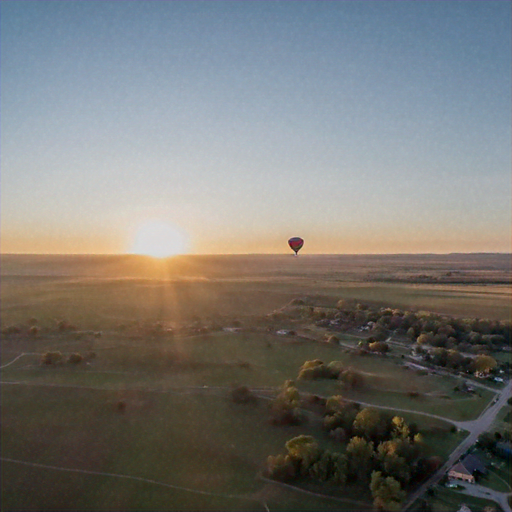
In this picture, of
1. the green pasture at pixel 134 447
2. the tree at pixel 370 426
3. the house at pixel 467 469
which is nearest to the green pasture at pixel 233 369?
the green pasture at pixel 134 447

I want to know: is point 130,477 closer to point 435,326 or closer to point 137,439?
point 137,439

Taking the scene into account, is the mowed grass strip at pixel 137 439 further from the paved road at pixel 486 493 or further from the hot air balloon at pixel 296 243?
the hot air balloon at pixel 296 243

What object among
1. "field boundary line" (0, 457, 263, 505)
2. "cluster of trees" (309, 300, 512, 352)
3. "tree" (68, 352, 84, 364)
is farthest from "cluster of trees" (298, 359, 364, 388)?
"tree" (68, 352, 84, 364)

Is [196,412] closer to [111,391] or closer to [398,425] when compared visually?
[111,391]

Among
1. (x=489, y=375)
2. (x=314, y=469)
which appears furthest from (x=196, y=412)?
(x=489, y=375)

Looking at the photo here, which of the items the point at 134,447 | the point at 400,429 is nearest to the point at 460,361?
the point at 400,429
